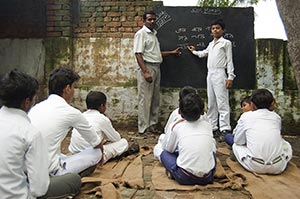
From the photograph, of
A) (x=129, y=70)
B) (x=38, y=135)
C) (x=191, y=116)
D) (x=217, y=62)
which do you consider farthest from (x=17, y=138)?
(x=129, y=70)

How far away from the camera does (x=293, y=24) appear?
2131mm

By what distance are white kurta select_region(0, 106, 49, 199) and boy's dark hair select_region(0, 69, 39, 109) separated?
0.31ft

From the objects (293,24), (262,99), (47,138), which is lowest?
(47,138)

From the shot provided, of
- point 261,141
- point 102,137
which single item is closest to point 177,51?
point 102,137

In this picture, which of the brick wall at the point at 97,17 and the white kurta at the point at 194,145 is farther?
the brick wall at the point at 97,17

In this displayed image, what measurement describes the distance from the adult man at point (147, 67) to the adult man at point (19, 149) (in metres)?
4.02

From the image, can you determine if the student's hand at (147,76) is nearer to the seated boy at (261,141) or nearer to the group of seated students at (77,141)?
the group of seated students at (77,141)

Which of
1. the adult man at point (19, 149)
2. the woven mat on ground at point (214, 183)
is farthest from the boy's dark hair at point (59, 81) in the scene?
the woven mat on ground at point (214, 183)

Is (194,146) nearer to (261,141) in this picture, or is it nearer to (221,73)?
(261,141)

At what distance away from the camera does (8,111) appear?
245cm

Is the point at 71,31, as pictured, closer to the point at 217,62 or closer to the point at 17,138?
the point at 217,62

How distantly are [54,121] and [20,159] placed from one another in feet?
3.05

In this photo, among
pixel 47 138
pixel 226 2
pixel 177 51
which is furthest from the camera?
pixel 226 2

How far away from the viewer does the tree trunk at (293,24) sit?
212cm
